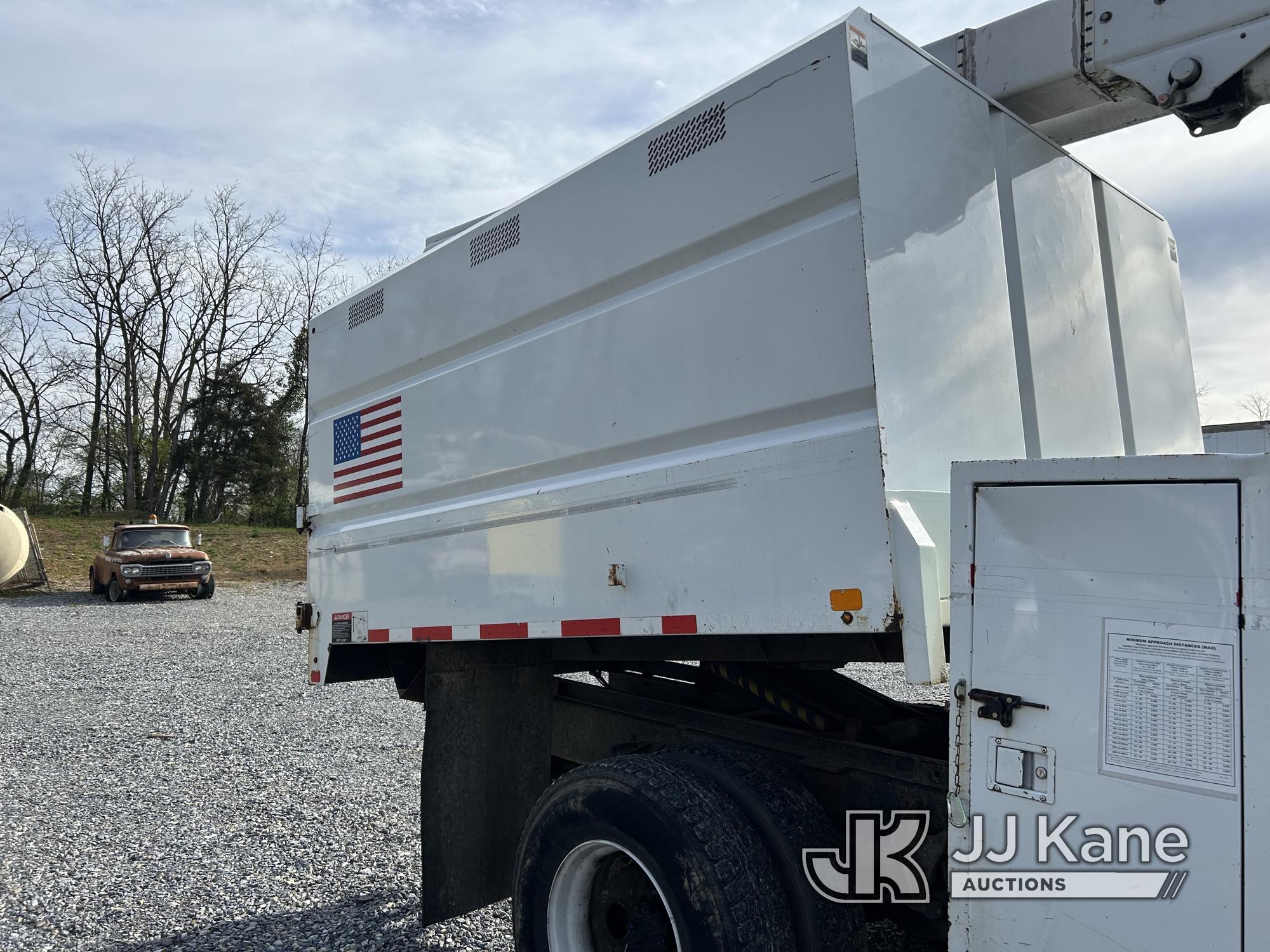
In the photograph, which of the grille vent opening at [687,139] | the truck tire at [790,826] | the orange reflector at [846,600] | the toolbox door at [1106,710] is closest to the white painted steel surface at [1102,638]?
the toolbox door at [1106,710]

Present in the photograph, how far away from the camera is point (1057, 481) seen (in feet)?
6.36

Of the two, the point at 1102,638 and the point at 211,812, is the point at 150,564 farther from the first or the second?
the point at 1102,638

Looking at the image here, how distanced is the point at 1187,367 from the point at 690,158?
83.2 inches

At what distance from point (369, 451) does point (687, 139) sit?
2211 mm

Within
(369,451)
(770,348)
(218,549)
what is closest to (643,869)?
(770,348)

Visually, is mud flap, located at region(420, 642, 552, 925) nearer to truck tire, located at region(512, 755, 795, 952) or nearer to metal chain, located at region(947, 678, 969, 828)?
truck tire, located at region(512, 755, 795, 952)

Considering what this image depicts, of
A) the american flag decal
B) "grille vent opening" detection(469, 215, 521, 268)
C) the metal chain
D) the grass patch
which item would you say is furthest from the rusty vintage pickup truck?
the metal chain

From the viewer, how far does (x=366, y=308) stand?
172 inches

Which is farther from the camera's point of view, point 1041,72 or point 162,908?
point 162,908

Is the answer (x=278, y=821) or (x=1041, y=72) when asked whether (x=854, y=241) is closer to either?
(x=1041, y=72)

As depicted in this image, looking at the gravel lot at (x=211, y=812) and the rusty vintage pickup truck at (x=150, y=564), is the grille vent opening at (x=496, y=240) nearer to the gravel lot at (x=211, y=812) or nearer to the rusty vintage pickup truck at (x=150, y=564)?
the gravel lot at (x=211, y=812)

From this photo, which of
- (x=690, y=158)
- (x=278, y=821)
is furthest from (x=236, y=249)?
(x=690, y=158)

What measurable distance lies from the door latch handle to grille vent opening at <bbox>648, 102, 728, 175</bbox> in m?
1.66

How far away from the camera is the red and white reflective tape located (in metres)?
2.79
